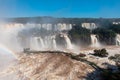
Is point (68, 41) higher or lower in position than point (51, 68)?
higher

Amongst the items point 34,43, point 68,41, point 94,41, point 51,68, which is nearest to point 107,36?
point 94,41

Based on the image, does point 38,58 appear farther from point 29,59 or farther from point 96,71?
point 96,71

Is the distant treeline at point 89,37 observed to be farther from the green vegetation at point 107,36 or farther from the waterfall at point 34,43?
the waterfall at point 34,43

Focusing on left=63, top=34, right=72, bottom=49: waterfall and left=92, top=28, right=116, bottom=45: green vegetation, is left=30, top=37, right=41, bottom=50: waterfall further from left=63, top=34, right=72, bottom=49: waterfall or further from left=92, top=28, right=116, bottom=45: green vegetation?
left=92, top=28, right=116, bottom=45: green vegetation

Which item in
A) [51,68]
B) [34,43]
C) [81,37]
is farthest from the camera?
[81,37]

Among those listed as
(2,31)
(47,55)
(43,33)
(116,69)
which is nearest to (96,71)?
(116,69)

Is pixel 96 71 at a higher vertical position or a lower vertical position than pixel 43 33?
lower

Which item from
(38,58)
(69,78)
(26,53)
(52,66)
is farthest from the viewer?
(26,53)

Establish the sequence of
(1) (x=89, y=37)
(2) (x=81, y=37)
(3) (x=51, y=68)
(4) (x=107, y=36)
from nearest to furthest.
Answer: (3) (x=51, y=68)
(2) (x=81, y=37)
(1) (x=89, y=37)
(4) (x=107, y=36)

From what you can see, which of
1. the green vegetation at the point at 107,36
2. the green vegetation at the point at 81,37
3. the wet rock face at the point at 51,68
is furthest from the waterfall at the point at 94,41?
the wet rock face at the point at 51,68

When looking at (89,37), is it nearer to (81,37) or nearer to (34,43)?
(81,37)
